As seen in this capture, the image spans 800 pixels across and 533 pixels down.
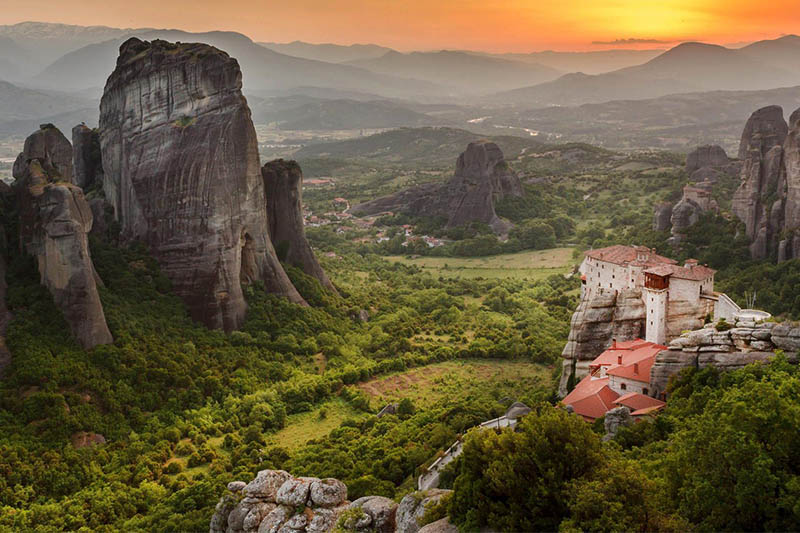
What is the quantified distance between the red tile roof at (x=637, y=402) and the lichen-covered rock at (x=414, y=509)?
13.0 meters

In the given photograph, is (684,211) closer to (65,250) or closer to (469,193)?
(469,193)

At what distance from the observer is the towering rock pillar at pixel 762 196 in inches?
2245

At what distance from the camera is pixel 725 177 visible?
10169cm

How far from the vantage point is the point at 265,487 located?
2409 centimetres

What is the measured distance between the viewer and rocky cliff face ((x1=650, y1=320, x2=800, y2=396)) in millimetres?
27250

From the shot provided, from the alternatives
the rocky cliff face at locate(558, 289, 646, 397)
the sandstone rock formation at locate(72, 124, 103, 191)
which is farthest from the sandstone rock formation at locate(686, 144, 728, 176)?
the sandstone rock formation at locate(72, 124, 103, 191)

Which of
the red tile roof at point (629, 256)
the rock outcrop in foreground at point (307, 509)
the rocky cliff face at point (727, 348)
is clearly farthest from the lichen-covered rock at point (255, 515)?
the red tile roof at point (629, 256)

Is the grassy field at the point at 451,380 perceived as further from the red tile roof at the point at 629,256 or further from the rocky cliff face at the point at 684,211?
the rocky cliff face at the point at 684,211

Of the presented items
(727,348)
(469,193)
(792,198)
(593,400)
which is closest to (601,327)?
(593,400)

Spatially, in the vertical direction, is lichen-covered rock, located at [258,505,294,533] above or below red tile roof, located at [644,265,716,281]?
below

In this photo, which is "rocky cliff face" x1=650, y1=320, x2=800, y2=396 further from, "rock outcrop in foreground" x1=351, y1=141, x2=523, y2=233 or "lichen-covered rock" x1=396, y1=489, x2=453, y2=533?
"rock outcrop in foreground" x1=351, y1=141, x2=523, y2=233

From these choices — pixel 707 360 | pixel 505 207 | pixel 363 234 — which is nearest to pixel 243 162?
pixel 707 360

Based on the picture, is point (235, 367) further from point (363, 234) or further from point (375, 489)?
point (363, 234)

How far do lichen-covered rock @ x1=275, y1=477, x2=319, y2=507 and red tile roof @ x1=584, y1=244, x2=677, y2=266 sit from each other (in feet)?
85.7
